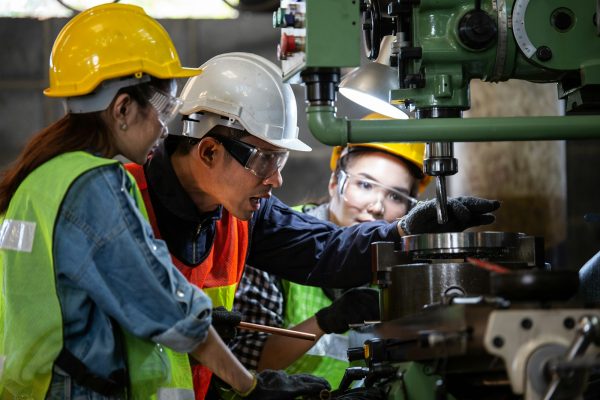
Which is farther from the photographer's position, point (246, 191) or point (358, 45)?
point (246, 191)

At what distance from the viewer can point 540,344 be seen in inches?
70.9

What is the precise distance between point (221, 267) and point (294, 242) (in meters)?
0.31

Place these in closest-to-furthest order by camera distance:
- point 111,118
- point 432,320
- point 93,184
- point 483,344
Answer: point 483,344 < point 432,320 < point 93,184 < point 111,118

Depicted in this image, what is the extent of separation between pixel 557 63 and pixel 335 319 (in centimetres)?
133

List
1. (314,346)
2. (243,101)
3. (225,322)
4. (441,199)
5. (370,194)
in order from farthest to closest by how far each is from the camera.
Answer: (370,194)
(314,346)
(243,101)
(225,322)
(441,199)

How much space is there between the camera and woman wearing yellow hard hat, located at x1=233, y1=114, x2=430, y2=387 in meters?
3.52

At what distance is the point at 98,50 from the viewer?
2.44 metres

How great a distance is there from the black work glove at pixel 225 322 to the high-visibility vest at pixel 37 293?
21.0 inches

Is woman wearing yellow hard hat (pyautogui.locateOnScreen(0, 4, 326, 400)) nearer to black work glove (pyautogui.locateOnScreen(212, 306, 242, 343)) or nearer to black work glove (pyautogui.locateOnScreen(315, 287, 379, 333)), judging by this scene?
black work glove (pyautogui.locateOnScreen(212, 306, 242, 343))

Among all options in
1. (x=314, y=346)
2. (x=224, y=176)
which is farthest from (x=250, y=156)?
(x=314, y=346)

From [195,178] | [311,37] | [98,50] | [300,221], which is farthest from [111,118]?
[300,221]

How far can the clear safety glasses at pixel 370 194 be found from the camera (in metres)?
4.16

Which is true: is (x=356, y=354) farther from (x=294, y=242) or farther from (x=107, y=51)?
(x=107, y=51)

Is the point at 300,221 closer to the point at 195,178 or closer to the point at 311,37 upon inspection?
the point at 195,178
